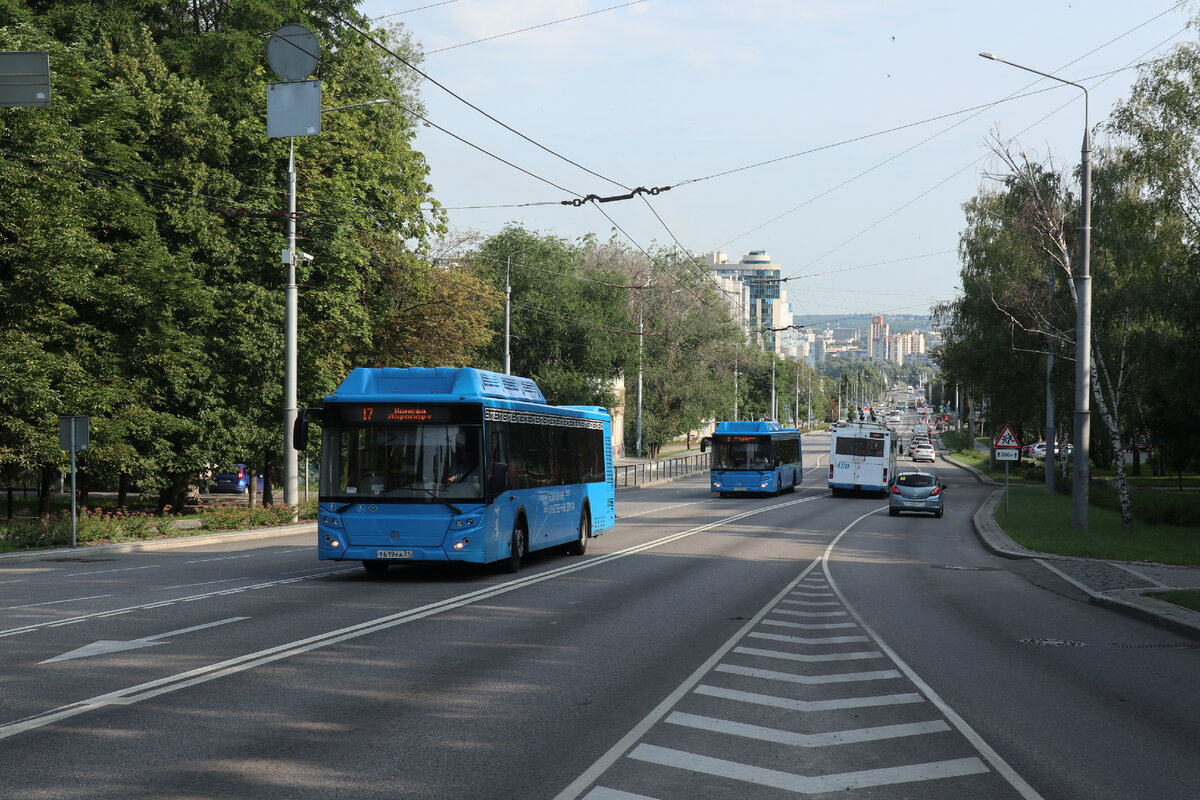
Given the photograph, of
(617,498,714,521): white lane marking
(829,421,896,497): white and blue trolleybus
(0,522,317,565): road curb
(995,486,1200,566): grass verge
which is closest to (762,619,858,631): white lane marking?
(995,486,1200,566): grass verge

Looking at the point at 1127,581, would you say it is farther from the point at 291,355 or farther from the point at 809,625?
the point at 291,355

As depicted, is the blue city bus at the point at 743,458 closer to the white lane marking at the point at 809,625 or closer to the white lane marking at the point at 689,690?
the white lane marking at the point at 689,690

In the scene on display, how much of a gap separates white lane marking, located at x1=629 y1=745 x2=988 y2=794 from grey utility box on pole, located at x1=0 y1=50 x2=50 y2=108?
11.3m

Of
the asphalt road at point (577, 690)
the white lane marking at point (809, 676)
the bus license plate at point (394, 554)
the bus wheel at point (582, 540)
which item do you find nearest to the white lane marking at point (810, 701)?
the asphalt road at point (577, 690)

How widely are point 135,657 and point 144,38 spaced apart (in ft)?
99.0

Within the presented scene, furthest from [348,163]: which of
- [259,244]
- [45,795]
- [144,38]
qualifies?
[45,795]

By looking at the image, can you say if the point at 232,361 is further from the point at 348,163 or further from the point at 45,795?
the point at 45,795

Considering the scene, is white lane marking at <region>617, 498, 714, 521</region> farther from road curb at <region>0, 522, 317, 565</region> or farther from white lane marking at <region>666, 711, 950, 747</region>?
white lane marking at <region>666, 711, 950, 747</region>

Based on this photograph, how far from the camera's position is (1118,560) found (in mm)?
21547

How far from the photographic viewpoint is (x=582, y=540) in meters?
22.1

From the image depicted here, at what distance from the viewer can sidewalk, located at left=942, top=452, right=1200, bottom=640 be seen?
13.5 m

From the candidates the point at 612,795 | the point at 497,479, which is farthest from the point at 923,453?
the point at 612,795

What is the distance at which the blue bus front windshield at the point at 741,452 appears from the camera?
156 feet

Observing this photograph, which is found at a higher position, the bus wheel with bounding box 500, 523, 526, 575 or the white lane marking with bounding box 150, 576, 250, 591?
the bus wheel with bounding box 500, 523, 526, 575
